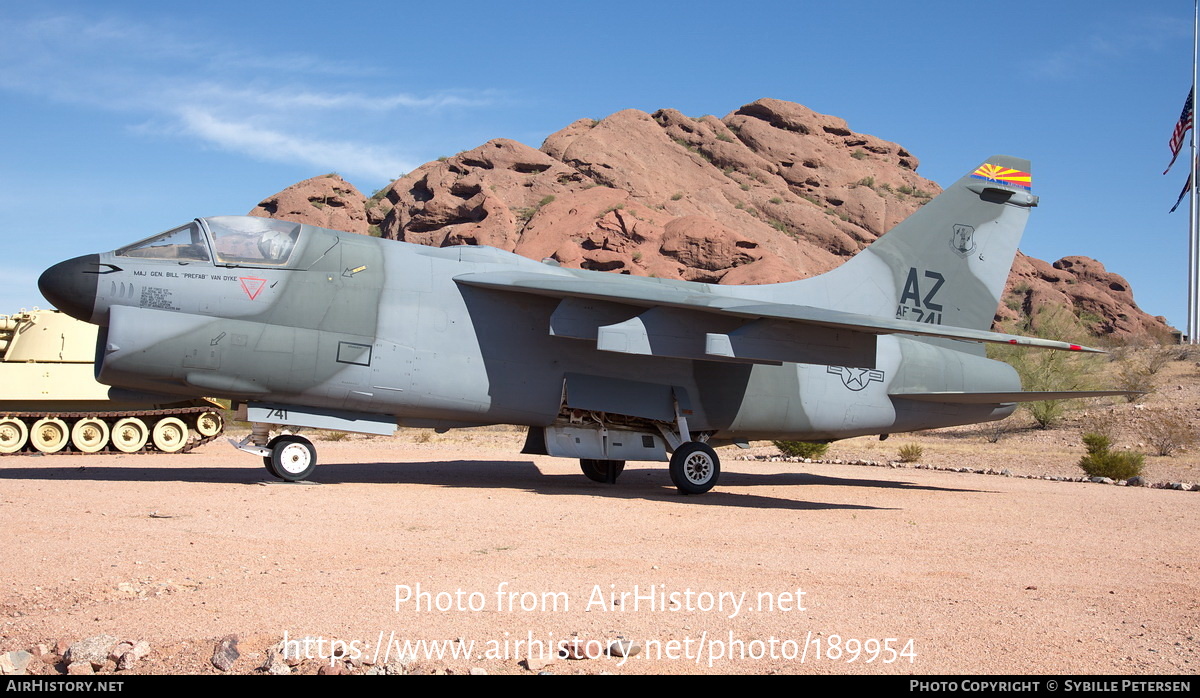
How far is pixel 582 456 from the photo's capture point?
12.1 meters

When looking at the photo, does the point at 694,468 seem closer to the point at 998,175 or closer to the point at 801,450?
the point at 998,175

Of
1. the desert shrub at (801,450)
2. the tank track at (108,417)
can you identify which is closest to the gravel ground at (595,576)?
the tank track at (108,417)

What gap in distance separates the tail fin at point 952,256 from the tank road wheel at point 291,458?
861 cm

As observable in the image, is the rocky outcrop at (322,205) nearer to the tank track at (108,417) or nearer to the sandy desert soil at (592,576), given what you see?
the tank track at (108,417)

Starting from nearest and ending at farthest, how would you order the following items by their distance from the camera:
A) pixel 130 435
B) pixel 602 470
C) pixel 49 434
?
pixel 602 470
pixel 49 434
pixel 130 435

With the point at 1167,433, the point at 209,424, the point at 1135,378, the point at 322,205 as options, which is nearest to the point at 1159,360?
the point at 1135,378

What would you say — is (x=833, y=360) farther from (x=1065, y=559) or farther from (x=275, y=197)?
(x=275, y=197)

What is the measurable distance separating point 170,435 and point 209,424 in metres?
0.82

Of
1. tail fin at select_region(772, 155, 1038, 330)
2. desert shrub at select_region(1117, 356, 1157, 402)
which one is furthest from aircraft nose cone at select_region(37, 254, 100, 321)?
desert shrub at select_region(1117, 356, 1157, 402)

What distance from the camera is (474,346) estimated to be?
37.8ft

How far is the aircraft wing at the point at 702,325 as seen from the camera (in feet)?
35.5

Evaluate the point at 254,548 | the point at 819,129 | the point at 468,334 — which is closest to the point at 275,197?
the point at 819,129
